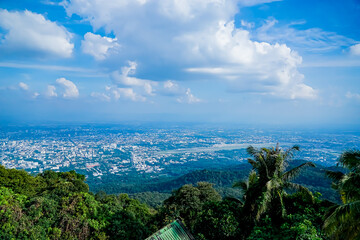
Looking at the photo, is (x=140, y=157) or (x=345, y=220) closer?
(x=345, y=220)

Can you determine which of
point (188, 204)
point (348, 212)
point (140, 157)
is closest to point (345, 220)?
point (348, 212)

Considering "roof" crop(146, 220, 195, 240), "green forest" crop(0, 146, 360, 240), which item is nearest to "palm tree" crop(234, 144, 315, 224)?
"green forest" crop(0, 146, 360, 240)

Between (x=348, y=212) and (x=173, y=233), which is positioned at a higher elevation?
(x=348, y=212)

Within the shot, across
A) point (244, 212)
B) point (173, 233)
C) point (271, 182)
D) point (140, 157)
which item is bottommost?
point (140, 157)

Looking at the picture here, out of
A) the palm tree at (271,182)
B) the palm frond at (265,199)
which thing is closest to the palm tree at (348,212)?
the palm frond at (265,199)

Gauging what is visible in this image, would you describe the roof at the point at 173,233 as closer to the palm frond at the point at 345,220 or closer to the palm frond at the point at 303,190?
the palm frond at the point at 345,220

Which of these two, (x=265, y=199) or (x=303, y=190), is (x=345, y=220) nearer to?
(x=265, y=199)

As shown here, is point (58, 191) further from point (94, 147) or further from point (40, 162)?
point (94, 147)

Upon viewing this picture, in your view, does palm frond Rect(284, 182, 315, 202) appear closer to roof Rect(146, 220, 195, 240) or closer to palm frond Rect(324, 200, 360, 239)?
palm frond Rect(324, 200, 360, 239)

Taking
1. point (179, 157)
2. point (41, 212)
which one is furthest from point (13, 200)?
point (179, 157)
